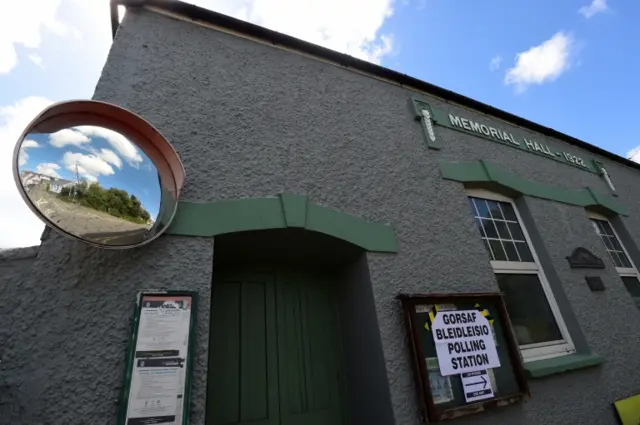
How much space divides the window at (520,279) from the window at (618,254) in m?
1.89

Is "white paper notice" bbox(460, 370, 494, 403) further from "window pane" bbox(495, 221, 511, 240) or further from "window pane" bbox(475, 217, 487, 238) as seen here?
"window pane" bbox(495, 221, 511, 240)

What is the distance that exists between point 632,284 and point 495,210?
304cm

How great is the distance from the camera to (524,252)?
3900mm

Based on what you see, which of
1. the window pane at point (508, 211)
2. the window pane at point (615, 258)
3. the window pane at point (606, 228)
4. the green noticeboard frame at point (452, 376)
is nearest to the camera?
the green noticeboard frame at point (452, 376)

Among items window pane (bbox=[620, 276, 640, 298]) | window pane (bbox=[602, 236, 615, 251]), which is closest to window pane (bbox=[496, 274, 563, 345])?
window pane (bbox=[620, 276, 640, 298])

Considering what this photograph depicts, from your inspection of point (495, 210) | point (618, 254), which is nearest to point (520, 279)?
point (495, 210)

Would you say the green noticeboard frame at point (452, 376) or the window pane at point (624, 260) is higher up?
the window pane at point (624, 260)

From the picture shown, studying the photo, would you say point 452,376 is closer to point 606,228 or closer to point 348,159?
point 348,159

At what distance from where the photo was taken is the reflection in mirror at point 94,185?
1606 millimetres

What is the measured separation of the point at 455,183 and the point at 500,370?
6.35ft

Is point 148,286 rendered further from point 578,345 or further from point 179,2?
point 578,345

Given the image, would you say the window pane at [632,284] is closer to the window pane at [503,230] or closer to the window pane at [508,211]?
the window pane at [508,211]

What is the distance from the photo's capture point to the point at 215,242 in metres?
2.25

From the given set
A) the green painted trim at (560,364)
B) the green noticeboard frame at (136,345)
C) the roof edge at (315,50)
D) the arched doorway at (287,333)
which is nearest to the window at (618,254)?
the roof edge at (315,50)
